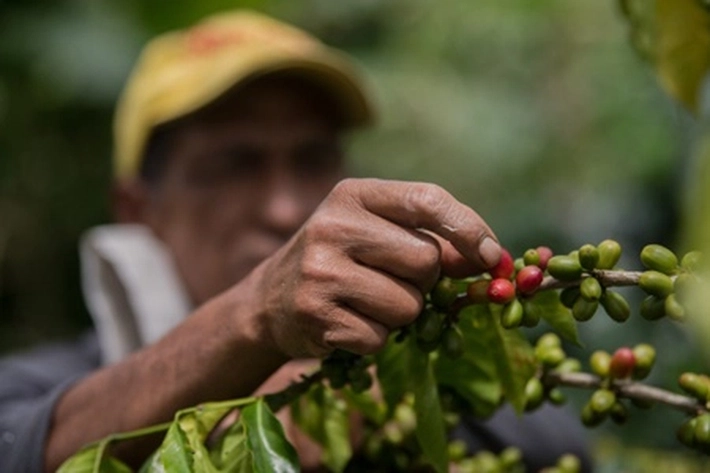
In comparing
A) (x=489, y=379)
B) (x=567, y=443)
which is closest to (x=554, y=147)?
(x=567, y=443)

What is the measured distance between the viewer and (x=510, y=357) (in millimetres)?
1183

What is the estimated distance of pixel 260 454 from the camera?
3.48 ft

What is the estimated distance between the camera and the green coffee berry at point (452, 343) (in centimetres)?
107

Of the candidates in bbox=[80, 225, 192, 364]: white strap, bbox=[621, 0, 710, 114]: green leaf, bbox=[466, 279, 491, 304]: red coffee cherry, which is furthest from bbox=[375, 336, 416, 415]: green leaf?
bbox=[80, 225, 192, 364]: white strap

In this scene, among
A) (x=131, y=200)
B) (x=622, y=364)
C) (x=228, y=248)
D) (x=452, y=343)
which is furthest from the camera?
(x=131, y=200)

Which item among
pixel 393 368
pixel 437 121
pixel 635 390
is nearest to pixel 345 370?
pixel 393 368

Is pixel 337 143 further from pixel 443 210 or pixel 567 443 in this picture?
pixel 443 210

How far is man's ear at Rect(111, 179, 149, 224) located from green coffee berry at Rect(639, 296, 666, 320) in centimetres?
208

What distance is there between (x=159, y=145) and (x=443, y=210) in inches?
77.9

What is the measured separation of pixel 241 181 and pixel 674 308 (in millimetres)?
1783

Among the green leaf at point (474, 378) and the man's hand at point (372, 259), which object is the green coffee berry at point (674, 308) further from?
the green leaf at point (474, 378)

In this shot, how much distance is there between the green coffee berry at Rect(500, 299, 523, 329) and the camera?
1033 millimetres

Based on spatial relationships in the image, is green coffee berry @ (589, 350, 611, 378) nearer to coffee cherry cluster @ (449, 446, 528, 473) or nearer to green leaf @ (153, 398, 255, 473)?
coffee cherry cluster @ (449, 446, 528, 473)

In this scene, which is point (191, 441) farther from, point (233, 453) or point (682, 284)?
point (682, 284)
